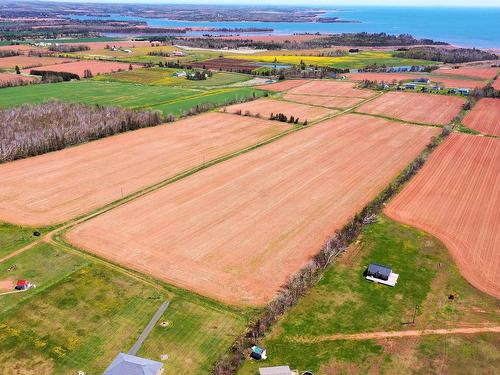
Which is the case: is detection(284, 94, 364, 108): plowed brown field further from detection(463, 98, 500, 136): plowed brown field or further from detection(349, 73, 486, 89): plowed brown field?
detection(349, 73, 486, 89): plowed brown field

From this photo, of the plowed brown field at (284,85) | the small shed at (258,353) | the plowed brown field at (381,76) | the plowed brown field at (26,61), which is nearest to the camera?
the small shed at (258,353)

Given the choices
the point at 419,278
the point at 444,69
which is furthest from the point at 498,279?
the point at 444,69

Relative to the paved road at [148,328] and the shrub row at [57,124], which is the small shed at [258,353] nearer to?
the paved road at [148,328]

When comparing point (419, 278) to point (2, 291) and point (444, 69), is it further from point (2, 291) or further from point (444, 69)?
point (444, 69)

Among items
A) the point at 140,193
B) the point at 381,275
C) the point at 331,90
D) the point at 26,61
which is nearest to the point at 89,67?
the point at 26,61

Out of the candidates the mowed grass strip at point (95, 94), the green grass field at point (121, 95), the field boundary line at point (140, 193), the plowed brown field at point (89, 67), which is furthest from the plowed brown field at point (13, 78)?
the field boundary line at point (140, 193)

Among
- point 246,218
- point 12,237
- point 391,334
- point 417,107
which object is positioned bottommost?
point 12,237

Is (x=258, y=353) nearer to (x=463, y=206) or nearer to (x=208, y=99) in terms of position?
(x=463, y=206)
